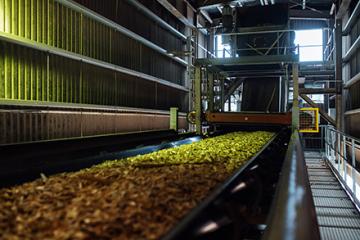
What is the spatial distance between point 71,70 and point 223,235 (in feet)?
15.2

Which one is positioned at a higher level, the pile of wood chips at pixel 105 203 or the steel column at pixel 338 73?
the steel column at pixel 338 73

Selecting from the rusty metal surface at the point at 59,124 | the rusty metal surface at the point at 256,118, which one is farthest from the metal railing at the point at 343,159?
the rusty metal surface at the point at 59,124

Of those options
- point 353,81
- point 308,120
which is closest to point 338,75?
point 353,81

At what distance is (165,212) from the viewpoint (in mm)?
1502

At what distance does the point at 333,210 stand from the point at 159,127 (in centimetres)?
495

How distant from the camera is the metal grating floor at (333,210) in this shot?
4.37 metres

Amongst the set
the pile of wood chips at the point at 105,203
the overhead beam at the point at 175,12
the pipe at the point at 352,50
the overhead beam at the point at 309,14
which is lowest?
the pile of wood chips at the point at 105,203

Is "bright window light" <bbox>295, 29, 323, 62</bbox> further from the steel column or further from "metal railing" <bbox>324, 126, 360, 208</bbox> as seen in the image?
"metal railing" <bbox>324, 126, 360, 208</bbox>

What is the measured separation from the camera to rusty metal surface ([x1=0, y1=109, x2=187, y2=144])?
14.4ft

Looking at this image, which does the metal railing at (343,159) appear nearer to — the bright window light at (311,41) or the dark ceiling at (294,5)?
the dark ceiling at (294,5)

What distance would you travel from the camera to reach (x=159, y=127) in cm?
901

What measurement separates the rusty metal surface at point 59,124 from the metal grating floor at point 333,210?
399 centimetres

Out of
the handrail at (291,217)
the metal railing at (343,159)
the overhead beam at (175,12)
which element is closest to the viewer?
the handrail at (291,217)

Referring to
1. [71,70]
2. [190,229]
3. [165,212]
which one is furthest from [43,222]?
[71,70]
